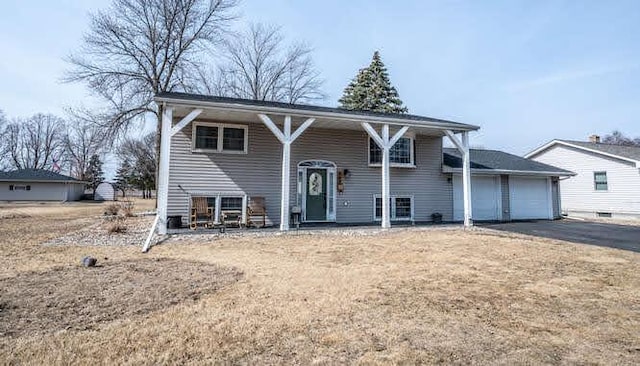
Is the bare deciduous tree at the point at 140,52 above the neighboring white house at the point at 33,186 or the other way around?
above

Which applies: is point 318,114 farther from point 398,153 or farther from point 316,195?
point 398,153

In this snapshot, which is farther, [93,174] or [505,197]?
[93,174]

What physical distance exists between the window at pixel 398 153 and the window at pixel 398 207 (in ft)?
4.10

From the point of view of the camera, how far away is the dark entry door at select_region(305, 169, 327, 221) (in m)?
10.7

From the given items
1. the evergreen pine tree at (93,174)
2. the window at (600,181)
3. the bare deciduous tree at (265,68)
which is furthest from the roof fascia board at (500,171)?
the evergreen pine tree at (93,174)

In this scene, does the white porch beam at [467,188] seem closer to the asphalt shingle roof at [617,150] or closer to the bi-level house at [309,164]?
the bi-level house at [309,164]

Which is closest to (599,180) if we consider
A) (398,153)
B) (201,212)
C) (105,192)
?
(398,153)

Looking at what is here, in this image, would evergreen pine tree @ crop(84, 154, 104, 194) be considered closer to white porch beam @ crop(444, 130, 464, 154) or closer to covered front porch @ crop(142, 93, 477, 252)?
covered front porch @ crop(142, 93, 477, 252)

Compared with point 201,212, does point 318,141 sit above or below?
above

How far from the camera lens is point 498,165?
13.8 metres

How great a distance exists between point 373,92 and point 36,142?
51.7m

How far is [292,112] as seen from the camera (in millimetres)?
9195

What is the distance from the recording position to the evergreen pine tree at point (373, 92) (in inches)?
1216

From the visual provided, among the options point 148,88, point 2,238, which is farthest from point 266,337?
point 148,88
